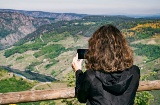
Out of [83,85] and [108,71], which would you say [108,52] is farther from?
[83,85]

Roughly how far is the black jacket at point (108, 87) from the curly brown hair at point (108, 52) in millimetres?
75

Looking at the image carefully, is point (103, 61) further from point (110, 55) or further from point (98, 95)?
point (98, 95)

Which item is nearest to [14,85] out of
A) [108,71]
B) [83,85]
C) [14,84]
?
[14,84]

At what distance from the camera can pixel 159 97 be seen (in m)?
119

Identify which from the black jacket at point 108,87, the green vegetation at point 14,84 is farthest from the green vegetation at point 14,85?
the black jacket at point 108,87

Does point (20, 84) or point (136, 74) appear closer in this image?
point (136, 74)

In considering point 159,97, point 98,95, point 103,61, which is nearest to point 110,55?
point 103,61

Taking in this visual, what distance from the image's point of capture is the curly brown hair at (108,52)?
2766 millimetres

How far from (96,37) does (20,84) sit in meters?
134

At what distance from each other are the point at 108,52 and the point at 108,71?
0.20 metres

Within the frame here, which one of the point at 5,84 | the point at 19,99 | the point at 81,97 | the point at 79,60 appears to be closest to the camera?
the point at 81,97

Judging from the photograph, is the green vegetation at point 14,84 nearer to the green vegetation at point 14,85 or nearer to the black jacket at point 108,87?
the green vegetation at point 14,85

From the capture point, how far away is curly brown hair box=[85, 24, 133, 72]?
277 centimetres

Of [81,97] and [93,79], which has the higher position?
[93,79]
